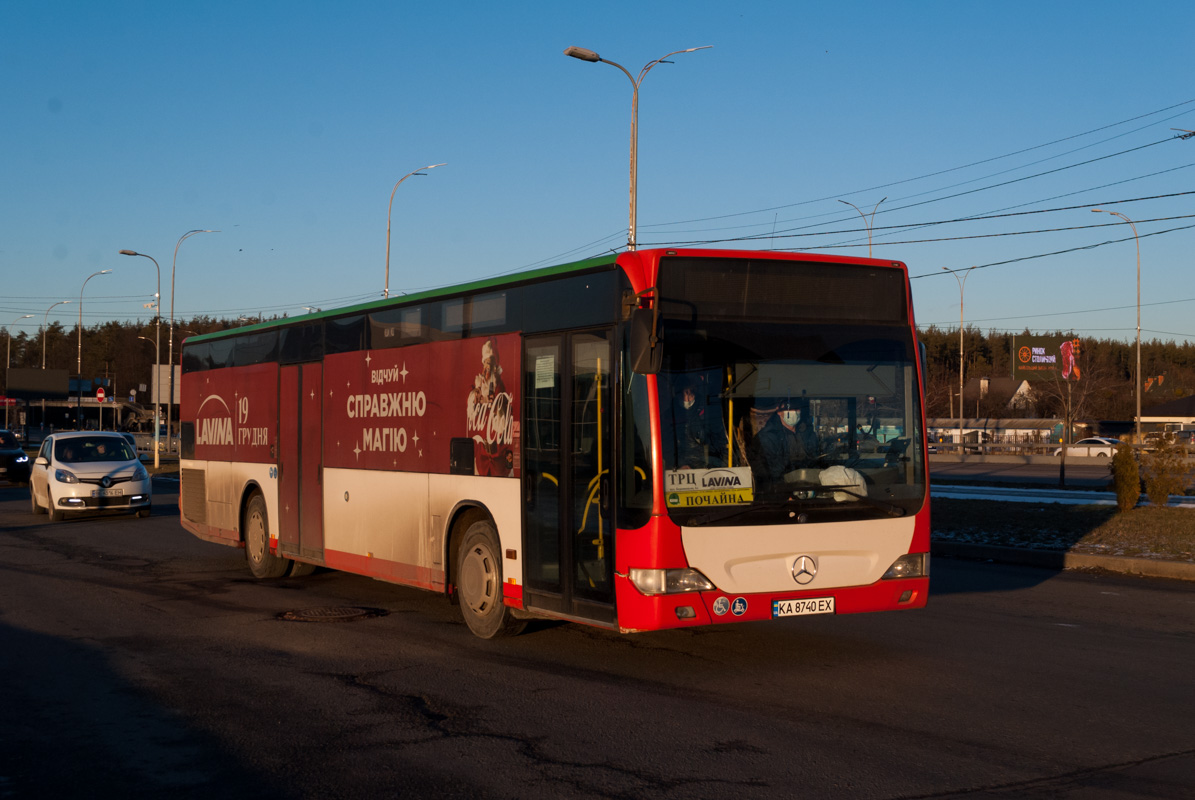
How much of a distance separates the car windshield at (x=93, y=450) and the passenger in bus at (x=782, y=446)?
18.5 meters

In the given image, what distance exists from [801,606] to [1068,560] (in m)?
8.56

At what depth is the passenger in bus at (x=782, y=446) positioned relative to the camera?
308 inches

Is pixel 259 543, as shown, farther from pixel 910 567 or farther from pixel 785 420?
pixel 910 567

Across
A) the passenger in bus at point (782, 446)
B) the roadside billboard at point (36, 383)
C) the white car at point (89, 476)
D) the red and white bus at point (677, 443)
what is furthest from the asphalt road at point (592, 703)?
the roadside billboard at point (36, 383)

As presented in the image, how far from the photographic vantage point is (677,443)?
7.61 m

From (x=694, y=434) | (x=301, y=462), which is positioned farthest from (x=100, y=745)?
(x=301, y=462)

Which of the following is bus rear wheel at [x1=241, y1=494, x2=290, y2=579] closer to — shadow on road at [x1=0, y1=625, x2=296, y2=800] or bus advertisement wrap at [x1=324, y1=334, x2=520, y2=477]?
bus advertisement wrap at [x1=324, y1=334, x2=520, y2=477]

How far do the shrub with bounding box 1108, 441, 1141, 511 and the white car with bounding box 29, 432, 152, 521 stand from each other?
18105 mm

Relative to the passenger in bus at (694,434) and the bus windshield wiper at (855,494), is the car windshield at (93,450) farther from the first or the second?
the bus windshield wiper at (855,494)

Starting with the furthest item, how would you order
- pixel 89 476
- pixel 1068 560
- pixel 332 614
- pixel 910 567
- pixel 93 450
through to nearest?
pixel 93 450, pixel 89 476, pixel 1068 560, pixel 332 614, pixel 910 567

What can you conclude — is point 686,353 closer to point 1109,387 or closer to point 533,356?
point 533,356

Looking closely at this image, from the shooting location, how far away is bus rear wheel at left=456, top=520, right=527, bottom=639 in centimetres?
937

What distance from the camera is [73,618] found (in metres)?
10.8

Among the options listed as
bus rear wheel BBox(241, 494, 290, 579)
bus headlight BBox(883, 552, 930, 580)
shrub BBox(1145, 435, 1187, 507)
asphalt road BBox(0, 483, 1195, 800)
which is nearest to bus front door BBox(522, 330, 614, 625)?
asphalt road BBox(0, 483, 1195, 800)
